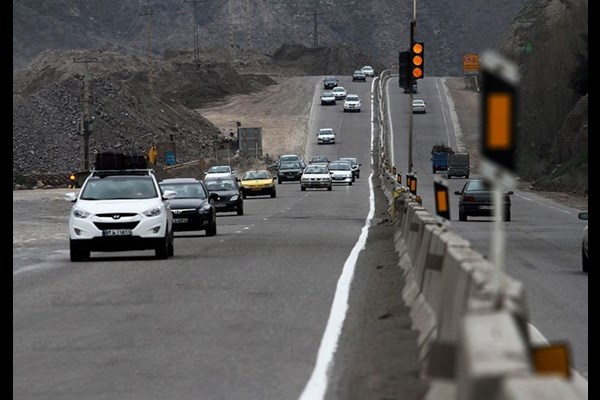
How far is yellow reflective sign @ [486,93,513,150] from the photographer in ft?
20.1

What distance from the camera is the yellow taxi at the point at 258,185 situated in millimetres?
67375

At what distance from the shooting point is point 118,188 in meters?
27.8

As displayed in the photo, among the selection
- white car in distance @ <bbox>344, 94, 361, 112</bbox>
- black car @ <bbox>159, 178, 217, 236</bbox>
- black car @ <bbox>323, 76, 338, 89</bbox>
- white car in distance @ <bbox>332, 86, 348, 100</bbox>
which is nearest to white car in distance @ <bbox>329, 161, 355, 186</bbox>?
black car @ <bbox>159, 178, 217, 236</bbox>

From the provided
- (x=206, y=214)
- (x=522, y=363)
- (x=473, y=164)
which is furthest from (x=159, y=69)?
(x=522, y=363)

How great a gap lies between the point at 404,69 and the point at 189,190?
21.0 ft

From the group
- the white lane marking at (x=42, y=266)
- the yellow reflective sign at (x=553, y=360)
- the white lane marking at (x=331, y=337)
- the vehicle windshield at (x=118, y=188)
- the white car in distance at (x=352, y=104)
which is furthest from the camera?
the white car in distance at (x=352, y=104)

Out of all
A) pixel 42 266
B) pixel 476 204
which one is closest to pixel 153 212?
pixel 42 266

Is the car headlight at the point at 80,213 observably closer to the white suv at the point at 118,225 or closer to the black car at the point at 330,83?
the white suv at the point at 118,225

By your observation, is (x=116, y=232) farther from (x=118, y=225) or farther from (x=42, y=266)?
(x=42, y=266)

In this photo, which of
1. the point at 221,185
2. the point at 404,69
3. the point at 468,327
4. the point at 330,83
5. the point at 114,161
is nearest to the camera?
the point at 468,327

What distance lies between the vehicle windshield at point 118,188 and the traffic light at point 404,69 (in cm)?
838

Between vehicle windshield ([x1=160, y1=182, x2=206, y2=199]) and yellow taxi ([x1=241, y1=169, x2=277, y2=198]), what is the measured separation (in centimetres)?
2966

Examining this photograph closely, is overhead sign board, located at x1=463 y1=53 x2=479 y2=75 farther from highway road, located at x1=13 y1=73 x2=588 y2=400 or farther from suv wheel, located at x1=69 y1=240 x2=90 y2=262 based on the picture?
suv wheel, located at x1=69 y1=240 x2=90 y2=262

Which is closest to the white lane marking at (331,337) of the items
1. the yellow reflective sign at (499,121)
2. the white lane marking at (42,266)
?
the yellow reflective sign at (499,121)
